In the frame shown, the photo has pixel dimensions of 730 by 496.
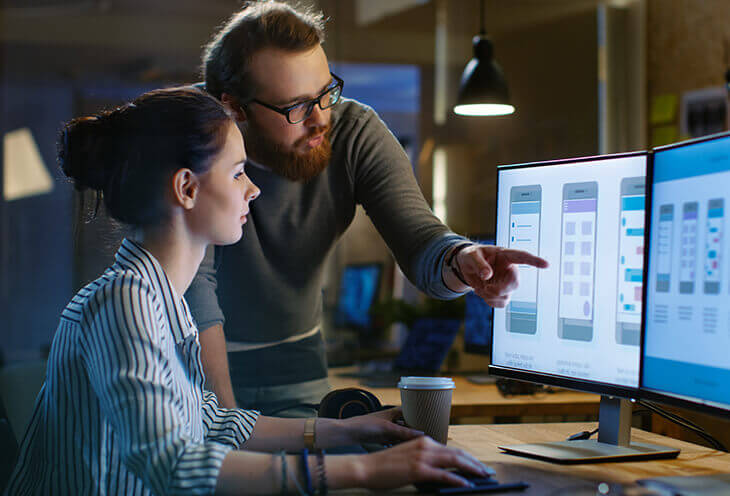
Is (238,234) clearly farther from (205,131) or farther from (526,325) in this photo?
(526,325)

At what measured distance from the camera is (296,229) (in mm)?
1651

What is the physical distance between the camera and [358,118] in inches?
65.9

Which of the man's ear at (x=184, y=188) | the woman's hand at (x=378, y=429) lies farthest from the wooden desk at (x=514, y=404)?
→ the man's ear at (x=184, y=188)

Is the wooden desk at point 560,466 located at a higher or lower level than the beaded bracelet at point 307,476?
lower

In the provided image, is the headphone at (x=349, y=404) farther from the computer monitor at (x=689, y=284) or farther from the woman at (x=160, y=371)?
the computer monitor at (x=689, y=284)

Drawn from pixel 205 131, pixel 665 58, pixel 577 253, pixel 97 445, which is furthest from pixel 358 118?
pixel 665 58

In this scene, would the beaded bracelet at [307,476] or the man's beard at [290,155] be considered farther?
the man's beard at [290,155]

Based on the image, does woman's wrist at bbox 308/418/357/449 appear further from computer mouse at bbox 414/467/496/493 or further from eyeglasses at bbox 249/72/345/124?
eyeglasses at bbox 249/72/345/124

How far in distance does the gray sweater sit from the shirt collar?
0.47 metres

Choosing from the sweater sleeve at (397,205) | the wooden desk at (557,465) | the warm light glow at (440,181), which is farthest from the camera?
the warm light glow at (440,181)

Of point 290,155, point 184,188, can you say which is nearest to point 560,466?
point 184,188

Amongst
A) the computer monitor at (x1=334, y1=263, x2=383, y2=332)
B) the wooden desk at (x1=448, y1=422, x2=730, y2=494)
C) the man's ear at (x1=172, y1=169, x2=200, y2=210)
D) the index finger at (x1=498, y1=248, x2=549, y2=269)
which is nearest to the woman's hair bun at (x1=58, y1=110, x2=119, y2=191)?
the man's ear at (x1=172, y1=169, x2=200, y2=210)

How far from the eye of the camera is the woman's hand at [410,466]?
894mm

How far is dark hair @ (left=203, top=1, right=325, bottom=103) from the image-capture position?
5.00 ft
